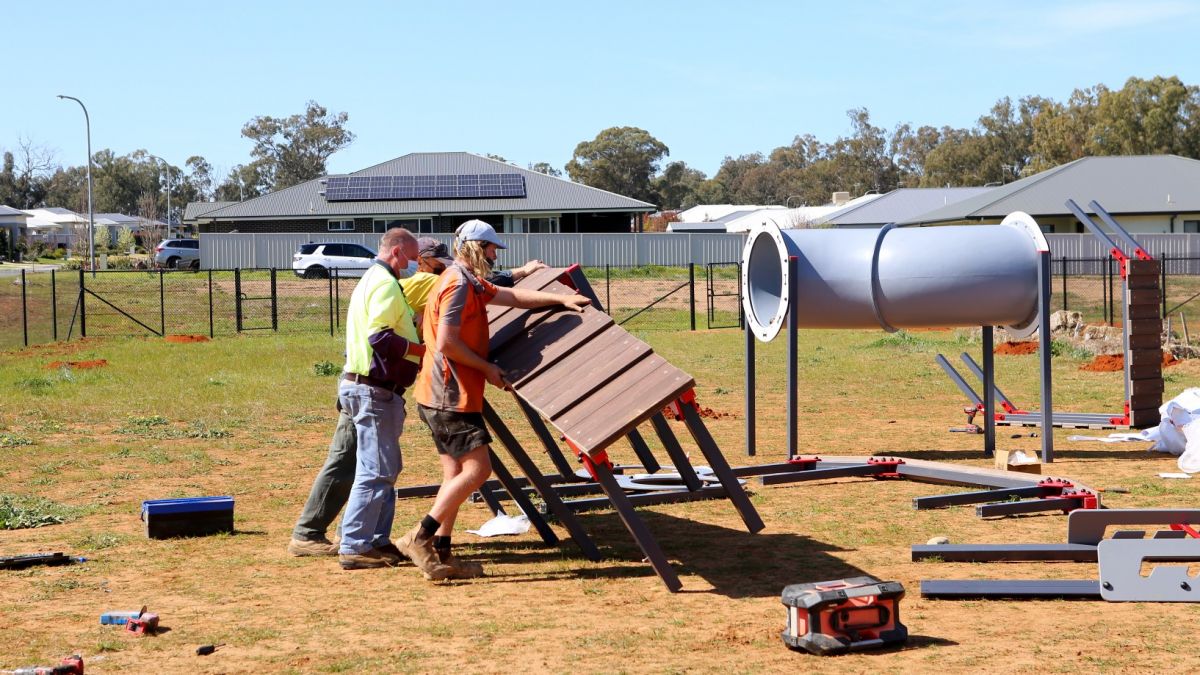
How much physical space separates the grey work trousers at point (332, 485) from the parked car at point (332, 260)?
3671 centimetres

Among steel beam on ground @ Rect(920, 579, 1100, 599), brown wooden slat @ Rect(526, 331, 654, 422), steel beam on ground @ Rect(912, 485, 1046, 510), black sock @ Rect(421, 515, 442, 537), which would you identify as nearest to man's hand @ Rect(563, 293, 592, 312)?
brown wooden slat @ Rect(526, 331, 654, 422)

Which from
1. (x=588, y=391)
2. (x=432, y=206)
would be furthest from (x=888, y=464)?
(x=432, y=206)

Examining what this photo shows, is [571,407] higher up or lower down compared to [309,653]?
higher up

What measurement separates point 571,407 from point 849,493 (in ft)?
13.8

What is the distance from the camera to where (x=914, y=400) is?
17.8 m

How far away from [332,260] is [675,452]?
3760cm

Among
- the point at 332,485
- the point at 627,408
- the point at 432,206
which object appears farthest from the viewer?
the point at 432,206

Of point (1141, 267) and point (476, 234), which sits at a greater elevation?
point (476, 234)

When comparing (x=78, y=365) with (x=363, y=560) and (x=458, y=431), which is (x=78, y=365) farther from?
(x=458, y=431)

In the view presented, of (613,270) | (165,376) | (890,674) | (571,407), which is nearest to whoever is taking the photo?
(890,674)

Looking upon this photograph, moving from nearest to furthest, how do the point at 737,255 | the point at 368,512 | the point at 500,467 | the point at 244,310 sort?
the point at 368,512
the point at 500,467
the point at 244,310
the point at 737,255

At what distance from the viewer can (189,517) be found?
9.25m

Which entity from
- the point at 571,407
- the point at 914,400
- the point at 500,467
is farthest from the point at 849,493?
the point at 914,400

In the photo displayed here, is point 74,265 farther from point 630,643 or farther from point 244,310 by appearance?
point 630,643
